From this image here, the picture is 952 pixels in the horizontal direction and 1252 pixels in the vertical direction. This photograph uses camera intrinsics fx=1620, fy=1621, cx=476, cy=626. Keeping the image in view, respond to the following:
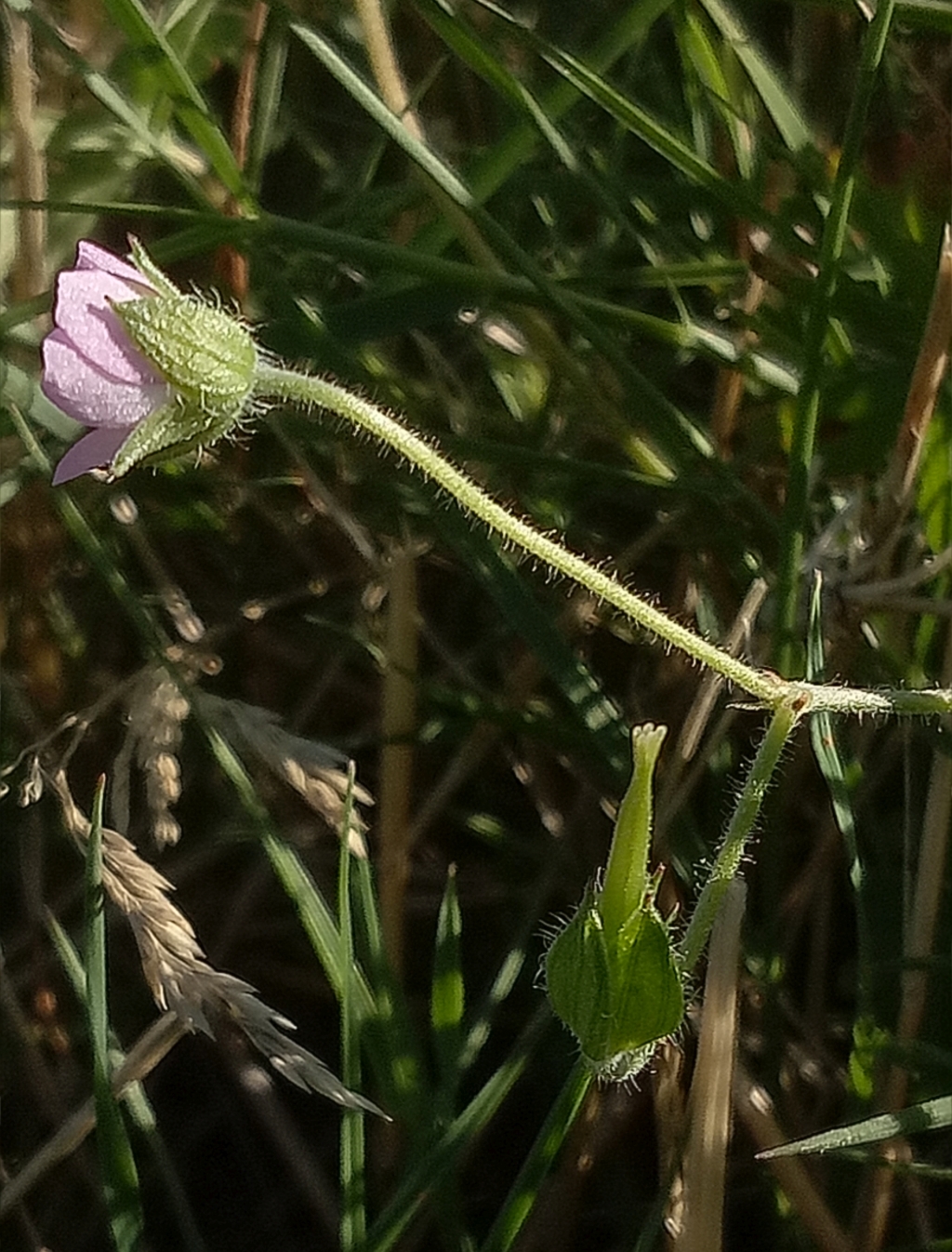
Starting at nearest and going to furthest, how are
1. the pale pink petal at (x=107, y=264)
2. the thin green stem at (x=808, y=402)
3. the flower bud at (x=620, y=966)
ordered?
the flower bud at (x=620, y=966)
the pale pink petal at (x=107, y=264)
the thin green stem at (x=808, y=402)

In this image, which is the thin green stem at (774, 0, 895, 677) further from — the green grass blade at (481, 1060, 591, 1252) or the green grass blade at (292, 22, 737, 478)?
the green grass blade at (481, 1060, 591, 1252)

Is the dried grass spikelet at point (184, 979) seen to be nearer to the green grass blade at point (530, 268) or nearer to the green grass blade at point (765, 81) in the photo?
the green grass blade at point (530, 268)

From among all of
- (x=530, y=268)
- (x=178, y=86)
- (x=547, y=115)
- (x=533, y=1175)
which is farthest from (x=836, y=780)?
(x=178, y=86)

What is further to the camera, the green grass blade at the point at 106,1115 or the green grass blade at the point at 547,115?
the green grass blade at the point at 547,115

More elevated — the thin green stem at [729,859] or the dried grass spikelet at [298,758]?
the thin green stem at [729,859]

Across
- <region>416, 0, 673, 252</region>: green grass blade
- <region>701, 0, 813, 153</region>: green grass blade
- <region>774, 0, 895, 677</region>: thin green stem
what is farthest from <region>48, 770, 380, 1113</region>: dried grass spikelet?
<region>701, 0, 813, 153</region>: green grass blade

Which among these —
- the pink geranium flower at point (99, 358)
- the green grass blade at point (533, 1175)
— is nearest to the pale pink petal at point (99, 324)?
the pink geranium flower at point (99, 358)
